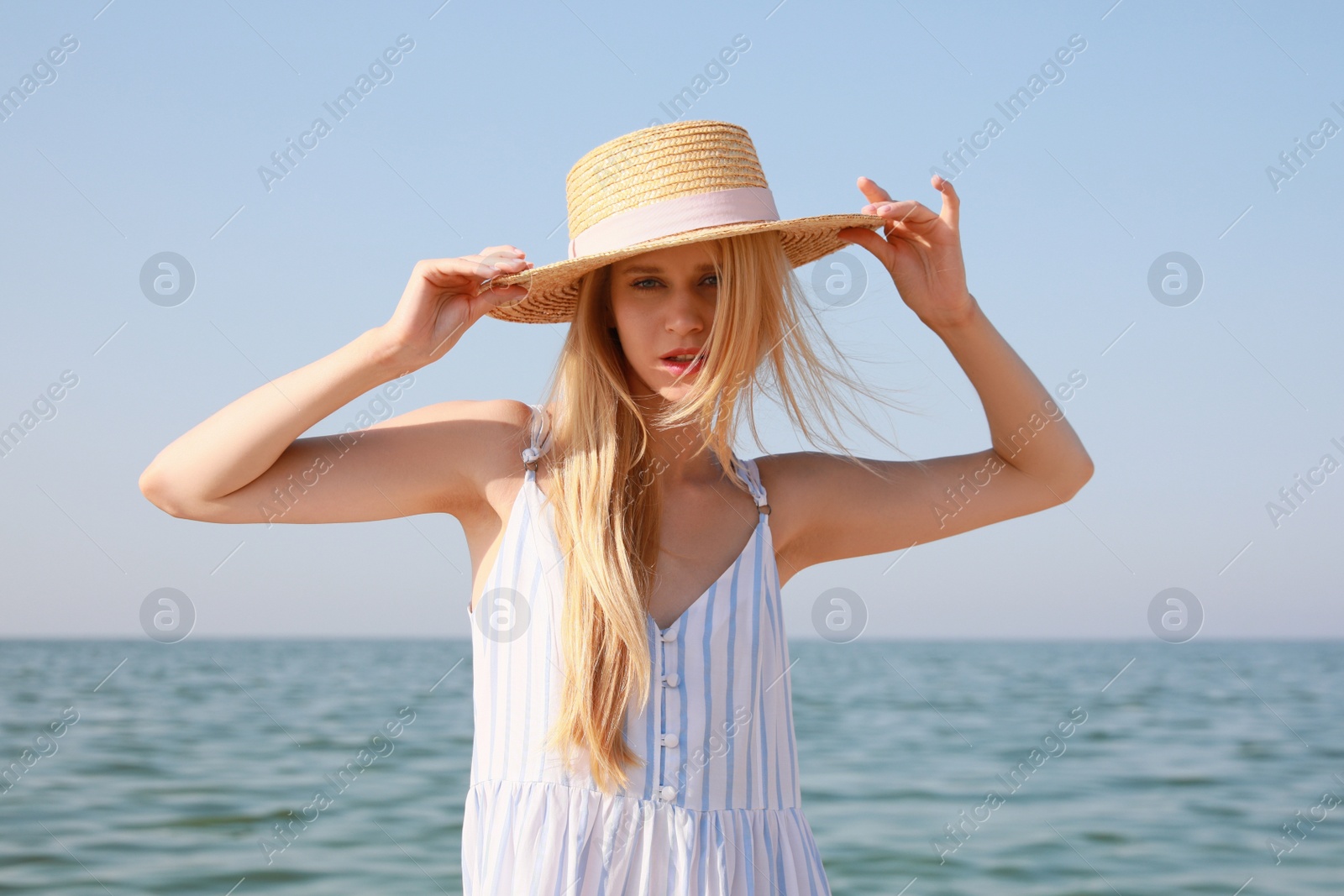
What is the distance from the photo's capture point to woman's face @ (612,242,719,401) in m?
2.26

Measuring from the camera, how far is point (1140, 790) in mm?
10867

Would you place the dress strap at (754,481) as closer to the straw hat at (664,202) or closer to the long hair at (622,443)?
A: the long hair at (622,443)

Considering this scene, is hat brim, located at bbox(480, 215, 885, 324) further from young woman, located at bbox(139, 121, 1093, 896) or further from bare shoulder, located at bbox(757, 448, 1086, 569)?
bare shoulder, located at bbox(757, 448, 1086, 569)

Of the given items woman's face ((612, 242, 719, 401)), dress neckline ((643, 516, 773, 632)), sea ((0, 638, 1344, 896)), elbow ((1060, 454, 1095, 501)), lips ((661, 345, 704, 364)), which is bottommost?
sea ((0, 638, 1344, 896))

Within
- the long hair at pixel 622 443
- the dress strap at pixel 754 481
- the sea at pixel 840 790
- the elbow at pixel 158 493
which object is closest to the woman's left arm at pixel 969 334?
the long hair at pixel 622 443

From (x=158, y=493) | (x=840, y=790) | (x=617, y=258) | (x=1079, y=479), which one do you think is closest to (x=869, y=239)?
(x=617, y=258)

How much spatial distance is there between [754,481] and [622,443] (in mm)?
311

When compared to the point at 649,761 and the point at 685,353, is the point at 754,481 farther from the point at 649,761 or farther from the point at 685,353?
the point at 649,761

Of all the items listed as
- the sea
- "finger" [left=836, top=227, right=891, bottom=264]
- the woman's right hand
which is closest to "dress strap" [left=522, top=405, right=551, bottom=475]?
the woman's right hand

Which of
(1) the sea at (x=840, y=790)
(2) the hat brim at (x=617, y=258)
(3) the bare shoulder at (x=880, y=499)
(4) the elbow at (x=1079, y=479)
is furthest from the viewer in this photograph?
(1) the sea at (x=840, y=790)

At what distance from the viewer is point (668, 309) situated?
2.28 m

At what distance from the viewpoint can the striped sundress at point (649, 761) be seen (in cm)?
208

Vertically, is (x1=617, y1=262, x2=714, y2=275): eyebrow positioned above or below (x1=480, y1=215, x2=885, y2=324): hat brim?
below

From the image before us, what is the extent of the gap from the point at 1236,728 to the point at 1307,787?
3.63 metres
